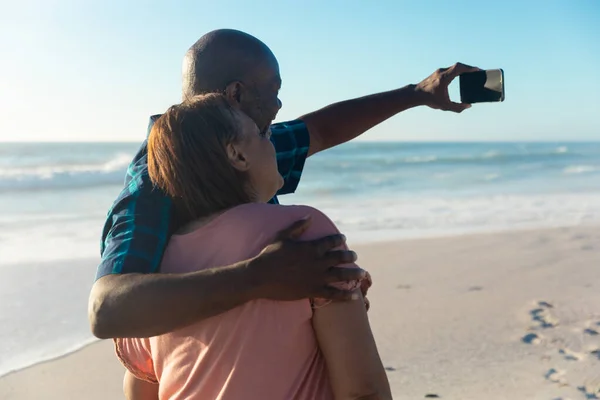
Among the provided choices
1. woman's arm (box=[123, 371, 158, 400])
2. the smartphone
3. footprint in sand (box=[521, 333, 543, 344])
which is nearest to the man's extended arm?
the smartphone

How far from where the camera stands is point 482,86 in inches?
97.4

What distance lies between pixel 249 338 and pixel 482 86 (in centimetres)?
151

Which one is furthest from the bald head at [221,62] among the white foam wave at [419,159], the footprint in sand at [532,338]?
the white foam wave at [419,159]

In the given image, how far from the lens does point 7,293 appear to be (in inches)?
230

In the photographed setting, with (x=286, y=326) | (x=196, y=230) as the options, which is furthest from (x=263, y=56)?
(x=286, y=326)

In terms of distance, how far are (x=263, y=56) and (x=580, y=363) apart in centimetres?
289

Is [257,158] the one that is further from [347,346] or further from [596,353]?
[596,353]

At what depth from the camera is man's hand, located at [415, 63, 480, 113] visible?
2557 mm

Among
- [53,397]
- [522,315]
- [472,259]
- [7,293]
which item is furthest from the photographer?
[472,259]

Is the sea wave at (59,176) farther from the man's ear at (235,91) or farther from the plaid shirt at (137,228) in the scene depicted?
the plaid shirt at (137,228)

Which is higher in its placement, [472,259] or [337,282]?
[337,282]

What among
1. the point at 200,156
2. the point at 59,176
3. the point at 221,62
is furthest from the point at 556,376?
the point at 59,176

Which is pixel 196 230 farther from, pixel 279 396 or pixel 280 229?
pixel 279 396

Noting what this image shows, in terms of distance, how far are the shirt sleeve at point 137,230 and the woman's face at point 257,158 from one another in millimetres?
205
